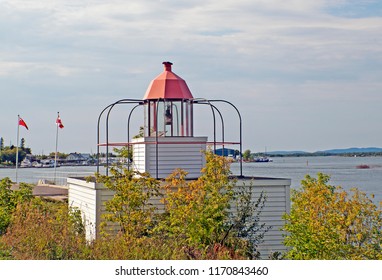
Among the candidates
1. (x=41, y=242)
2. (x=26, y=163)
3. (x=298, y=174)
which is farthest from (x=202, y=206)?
(x=26, y=163)

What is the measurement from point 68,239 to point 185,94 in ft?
20.4

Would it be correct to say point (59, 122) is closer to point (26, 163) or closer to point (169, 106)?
point (169, 106)

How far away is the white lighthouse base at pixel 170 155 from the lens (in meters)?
14.7

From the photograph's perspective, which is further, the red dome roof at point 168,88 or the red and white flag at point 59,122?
the red and white flag at point 59,122

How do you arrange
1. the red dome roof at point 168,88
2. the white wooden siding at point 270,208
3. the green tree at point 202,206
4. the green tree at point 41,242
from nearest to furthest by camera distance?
the green tree at point 41,242 → the green tree at point 202,206 → the white wooden siding at point 270,208 → the red dome roof at point 168,88

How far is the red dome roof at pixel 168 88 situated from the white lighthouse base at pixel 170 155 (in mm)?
1158

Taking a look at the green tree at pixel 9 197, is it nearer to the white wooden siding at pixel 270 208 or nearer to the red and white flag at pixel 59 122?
the white wooden siding at pixel 270 208

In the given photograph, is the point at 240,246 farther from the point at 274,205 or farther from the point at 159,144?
the point at 159,144

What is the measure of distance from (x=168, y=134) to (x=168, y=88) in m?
1.08

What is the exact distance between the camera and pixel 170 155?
14789 millimetres

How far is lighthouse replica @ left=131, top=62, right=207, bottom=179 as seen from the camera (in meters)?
14.7

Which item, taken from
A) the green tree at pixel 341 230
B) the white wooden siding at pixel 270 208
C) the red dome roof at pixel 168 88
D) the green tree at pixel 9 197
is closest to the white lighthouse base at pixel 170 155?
the red dome roof at pixel 168 88
